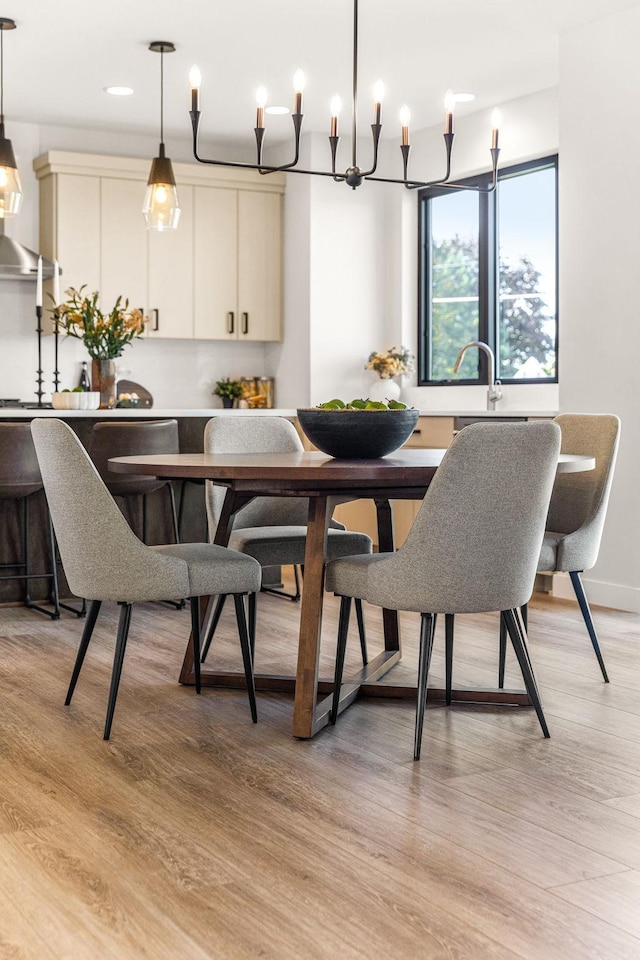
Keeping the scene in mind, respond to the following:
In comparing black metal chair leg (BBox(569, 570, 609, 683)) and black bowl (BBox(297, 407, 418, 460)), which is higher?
black bowl (BBox(297, 407, 418, 460))

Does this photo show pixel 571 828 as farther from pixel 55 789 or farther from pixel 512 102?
pixel 512 102

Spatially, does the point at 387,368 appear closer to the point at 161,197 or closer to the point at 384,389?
the point at 384,389

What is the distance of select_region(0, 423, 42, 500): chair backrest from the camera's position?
4.59 m

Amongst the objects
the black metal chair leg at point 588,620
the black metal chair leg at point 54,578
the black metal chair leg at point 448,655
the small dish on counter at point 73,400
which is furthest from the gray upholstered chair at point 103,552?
the small dish on counter at point 73,400

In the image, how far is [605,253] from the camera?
5.05 meters

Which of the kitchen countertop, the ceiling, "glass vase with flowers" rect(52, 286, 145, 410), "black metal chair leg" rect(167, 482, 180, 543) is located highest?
the ceiling

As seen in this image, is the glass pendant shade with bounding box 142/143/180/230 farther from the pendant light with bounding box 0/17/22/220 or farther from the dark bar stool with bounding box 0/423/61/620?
the dark bar stool with bounding box 0/423/61/620

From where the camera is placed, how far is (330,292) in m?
7.16

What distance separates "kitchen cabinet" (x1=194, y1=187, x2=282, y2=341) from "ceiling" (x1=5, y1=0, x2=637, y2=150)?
1.94 ft

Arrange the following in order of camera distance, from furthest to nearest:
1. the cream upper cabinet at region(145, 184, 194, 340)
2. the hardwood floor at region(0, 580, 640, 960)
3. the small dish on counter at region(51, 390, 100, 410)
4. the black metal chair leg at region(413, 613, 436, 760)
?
the cream upper cabinet at region(145, 184, 194, 340), the small dish on counter at region(51, 390, 100, 410), the black metal chair leg at region(413, 613, 436, 760), the hardwood floor at region(0, 580, 640, 960)

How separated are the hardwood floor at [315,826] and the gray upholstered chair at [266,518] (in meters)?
0.45

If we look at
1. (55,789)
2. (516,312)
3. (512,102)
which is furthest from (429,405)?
(55,789)

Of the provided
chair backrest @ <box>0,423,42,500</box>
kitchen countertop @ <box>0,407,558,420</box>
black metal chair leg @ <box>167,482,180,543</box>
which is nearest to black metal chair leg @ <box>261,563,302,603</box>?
black metal chair leg @ <box>167,482,180,543</box>

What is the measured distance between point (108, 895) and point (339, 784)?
0.74 m
